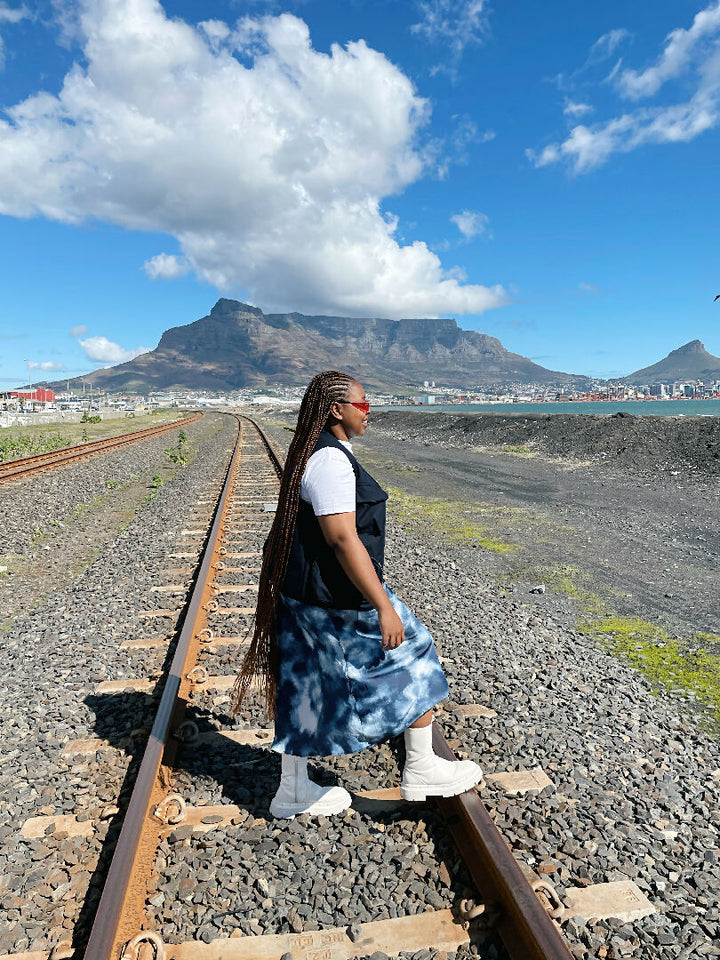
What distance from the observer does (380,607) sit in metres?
2.50

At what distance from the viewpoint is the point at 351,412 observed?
8.48 feet

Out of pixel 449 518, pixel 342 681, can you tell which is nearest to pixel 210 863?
pixel 342 681

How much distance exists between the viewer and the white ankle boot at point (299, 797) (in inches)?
111

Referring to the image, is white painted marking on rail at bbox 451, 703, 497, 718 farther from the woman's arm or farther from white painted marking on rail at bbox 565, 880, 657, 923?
the woman's arm

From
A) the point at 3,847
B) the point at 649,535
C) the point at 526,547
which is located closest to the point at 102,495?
the point at 526,547

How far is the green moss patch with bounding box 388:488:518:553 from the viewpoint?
915cm

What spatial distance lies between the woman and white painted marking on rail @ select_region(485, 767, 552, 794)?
35 cm

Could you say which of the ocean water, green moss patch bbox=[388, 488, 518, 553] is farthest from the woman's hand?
the ocean water

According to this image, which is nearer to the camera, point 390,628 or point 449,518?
point 390,628

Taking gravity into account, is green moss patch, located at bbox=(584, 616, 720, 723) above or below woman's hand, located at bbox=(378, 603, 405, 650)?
below

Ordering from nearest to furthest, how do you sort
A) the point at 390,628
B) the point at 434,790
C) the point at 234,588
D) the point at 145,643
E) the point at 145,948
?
the point at 145,948, the point at 390,628, the point at 434,790, the point at 145,643, the point at 234,588

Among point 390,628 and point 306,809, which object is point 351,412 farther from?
point 306,809

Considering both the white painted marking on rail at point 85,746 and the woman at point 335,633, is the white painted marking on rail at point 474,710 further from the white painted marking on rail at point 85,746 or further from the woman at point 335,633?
the white painted marking on rail at point 85,746

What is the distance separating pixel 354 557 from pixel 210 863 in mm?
1432
